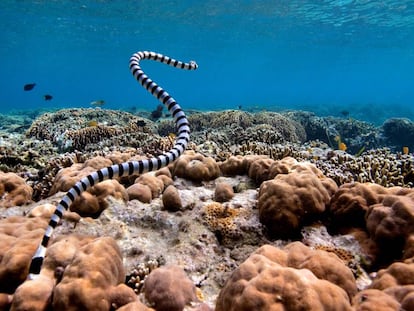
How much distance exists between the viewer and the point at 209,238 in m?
3.03

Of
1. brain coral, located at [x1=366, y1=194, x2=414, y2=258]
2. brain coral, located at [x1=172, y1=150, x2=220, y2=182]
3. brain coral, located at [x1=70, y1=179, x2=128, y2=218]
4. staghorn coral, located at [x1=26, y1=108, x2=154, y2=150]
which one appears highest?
staghorn coral, located at [x1=26, y1=108, x2=154, y2=150]

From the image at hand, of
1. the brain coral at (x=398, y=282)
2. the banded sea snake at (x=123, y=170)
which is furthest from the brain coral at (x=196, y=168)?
the brain coral at (x=398, y=282)

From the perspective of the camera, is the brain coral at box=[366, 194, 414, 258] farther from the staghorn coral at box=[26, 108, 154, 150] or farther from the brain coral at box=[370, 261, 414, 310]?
the staghorn coral at box=[26, 108, 154, 150]

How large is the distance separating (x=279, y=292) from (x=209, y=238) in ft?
4.30

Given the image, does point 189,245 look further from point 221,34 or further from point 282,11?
point 221,34

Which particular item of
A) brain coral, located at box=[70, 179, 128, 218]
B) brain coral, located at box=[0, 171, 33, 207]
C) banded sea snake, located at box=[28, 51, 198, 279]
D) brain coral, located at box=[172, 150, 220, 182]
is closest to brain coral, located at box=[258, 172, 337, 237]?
brain coral, located at box=[172, 150, 220, 182]

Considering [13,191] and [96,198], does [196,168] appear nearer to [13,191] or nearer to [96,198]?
[96,198]

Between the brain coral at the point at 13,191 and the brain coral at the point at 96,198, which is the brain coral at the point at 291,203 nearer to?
the brain coral at the point at 96,198

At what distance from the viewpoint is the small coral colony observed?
2010 millimetres

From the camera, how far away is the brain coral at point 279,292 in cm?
173

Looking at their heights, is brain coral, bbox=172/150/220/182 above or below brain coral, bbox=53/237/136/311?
above

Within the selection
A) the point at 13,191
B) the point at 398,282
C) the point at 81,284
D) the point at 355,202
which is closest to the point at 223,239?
the point at 355,202

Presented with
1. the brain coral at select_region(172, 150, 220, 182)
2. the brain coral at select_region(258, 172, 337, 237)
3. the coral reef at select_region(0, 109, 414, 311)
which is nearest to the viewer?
the coral reef at select_region(0, 109, 414, 311)

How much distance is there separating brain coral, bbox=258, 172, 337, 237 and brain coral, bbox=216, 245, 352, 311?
976 mm
